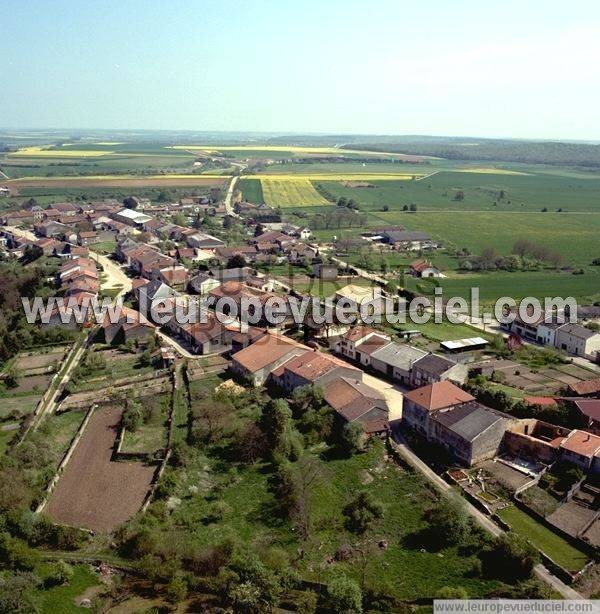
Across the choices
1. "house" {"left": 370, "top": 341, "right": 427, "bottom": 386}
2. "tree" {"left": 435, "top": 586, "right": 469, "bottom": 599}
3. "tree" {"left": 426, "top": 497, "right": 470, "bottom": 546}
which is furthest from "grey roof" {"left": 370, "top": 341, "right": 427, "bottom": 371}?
"tree" {"left": 435, "top": 586, "right": 469, "bottom": 599}

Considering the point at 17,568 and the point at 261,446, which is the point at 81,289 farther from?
the point at 17,568

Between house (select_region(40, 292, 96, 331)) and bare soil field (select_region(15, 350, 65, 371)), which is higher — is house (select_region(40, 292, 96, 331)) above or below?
above

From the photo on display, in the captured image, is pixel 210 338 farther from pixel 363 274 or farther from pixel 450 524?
pixel 363 274

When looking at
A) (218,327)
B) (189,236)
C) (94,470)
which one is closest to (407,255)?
(189,236)

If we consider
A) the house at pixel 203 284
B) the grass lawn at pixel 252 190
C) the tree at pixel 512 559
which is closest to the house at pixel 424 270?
the house at pixel 203 284

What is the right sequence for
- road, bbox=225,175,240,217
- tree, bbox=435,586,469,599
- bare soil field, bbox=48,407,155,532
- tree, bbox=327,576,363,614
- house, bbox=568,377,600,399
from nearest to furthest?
1. tree, bbox=327,576,363,614
2. tree, bbox=435,586,469,599
3. bare soil field, bbox=48,407,155,532
4. house, bbox=568,377,600,399
5. road, bbox=225,175,240,217

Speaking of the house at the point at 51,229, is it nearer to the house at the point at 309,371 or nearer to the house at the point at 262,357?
the house at the point at 262,357

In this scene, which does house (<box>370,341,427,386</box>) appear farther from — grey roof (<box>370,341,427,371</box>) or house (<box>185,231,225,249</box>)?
house (<box>185,231,225,249</box>)
